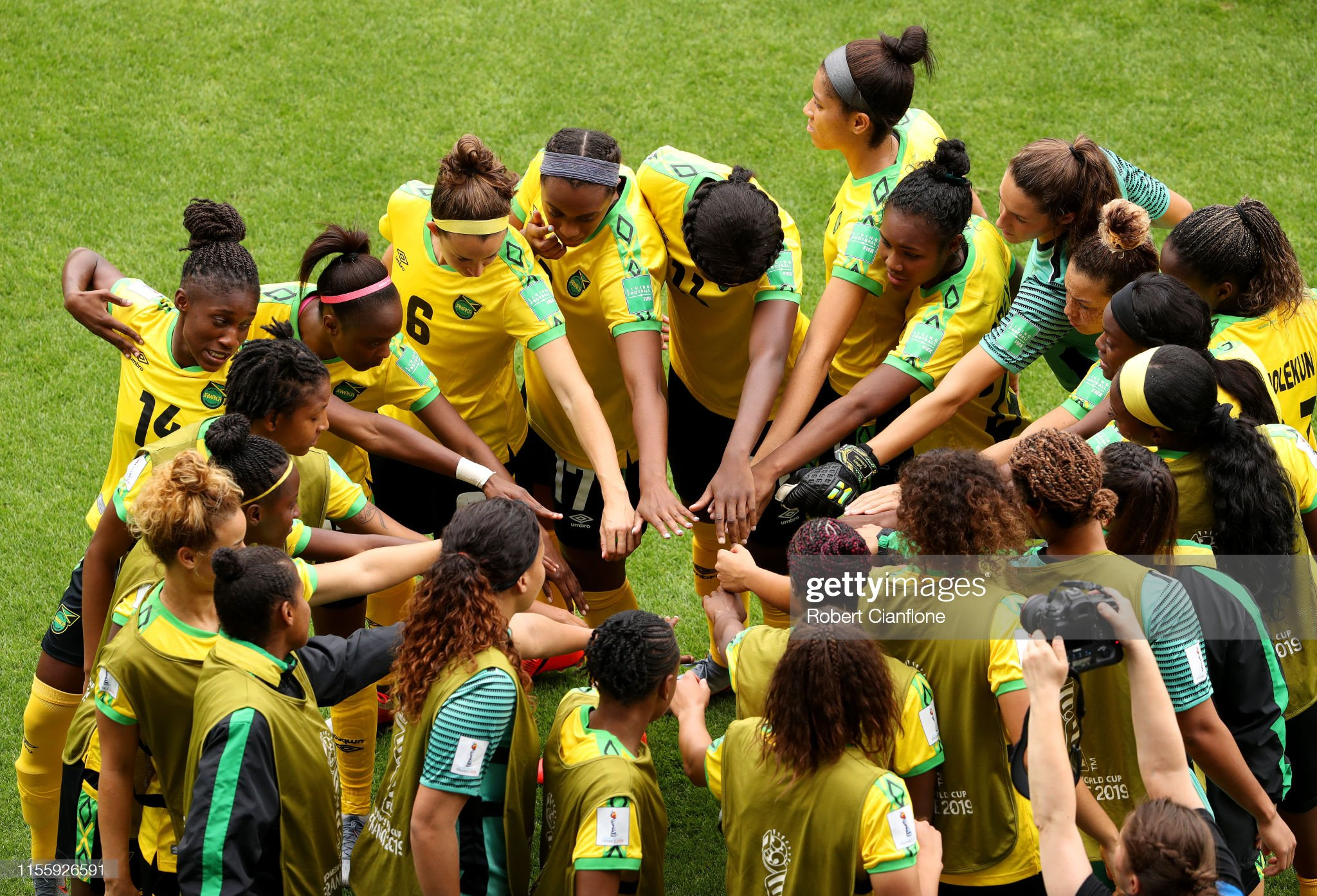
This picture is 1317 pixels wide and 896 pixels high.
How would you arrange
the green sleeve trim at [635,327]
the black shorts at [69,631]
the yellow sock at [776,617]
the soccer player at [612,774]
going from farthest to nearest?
the yellow sock at [776,617], the green sleeve trim at [635,327], the black shorts at [69,631], the soccer player at [612,774]

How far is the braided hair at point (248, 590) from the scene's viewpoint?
9.23ft

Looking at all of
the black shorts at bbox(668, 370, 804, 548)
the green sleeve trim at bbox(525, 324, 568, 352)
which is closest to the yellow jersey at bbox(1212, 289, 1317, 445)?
the black shorts at bbox(668, 370, 804, 548)

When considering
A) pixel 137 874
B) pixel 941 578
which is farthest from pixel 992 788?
pixel 137 874

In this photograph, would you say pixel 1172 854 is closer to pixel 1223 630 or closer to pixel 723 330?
pixel 1223 630

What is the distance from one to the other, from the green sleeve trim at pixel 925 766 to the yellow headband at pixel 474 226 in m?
2.18

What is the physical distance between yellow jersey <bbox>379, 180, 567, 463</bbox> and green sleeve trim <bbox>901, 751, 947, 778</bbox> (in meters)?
2.02

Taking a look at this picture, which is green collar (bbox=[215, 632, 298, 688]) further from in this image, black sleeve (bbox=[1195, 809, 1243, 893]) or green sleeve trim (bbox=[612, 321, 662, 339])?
black sleeve (bbox=[1195, 809, 1243, 893])

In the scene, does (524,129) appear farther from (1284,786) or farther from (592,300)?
(1284,786)

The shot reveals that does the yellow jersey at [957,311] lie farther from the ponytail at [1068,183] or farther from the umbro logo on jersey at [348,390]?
the umbro logo on jersey at [348,390]

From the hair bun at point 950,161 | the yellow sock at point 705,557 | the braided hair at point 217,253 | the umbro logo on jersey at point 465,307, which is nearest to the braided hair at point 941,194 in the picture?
the hair bun at point 950,161

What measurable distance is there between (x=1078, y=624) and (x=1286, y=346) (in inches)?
67.0

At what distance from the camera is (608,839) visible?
2812mm

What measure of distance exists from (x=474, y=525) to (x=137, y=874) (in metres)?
1.26

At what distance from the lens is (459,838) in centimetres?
294
